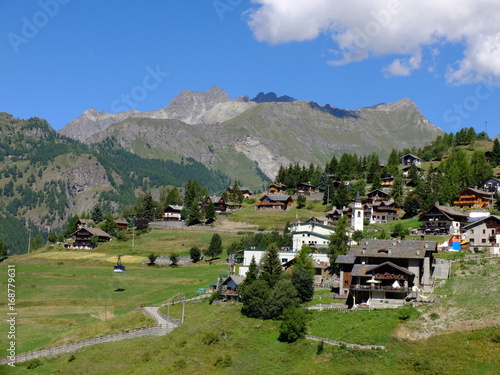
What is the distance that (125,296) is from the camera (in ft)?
335

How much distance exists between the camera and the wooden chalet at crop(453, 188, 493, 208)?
13738 cm

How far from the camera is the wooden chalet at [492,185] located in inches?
5930

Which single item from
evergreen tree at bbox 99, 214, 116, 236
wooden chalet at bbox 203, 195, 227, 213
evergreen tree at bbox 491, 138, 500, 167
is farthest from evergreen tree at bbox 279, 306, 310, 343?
evergreen tree at bbox 491, 138, 500, 167

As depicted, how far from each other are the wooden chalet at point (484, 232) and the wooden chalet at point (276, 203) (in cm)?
7497

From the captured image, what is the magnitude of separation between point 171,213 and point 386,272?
113 meters

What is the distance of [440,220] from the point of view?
119000 millimetres

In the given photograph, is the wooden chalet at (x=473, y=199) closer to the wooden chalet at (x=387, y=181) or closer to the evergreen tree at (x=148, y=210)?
the wooden chalet at (x=387, y=181)

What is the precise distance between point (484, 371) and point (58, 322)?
58223 mm

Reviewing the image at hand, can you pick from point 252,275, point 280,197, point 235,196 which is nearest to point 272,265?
point 252,275

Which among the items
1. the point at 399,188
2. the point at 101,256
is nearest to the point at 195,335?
the point at 101,256

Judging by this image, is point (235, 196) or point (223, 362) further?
point (235, 196)

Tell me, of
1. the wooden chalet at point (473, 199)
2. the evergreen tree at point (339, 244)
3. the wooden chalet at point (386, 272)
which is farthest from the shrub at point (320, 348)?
the wooden chalet at point (473, 199)

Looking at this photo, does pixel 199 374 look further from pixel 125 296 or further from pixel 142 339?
pixel 125 296

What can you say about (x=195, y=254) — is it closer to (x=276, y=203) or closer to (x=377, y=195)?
(x=377, y=195)
